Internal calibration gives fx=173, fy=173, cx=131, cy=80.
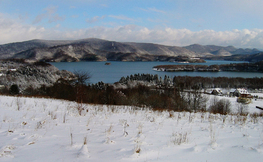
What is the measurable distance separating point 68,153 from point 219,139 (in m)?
3.20

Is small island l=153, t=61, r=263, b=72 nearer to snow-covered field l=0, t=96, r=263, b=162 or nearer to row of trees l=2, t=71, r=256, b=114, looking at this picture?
row of trees l=2, t=71, r=256, b=114

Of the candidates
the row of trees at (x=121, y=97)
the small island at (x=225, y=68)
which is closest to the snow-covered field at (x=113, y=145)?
the row of trees at (x=121, y=97)

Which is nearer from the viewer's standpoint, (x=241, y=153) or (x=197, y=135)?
(x=241, y=153)

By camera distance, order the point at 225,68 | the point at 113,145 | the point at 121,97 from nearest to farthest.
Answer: the point at 113,145 < the point at 121,97 < the point at 225,68

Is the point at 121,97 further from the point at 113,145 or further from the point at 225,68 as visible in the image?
the point at 225,68

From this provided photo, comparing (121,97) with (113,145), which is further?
(121,97)

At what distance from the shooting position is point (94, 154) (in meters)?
2.82

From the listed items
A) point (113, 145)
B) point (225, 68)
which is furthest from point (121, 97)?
point (225, 68)

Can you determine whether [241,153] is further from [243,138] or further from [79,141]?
[79,141]

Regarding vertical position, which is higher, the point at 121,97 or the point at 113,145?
the point at 113,145

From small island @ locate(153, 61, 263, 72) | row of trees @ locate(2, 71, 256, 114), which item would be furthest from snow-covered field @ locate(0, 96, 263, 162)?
small island @ locate(153, 61, 263, 72)

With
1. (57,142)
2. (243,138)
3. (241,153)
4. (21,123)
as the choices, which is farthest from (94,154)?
(243,138)

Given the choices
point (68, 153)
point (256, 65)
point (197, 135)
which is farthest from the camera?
point (256, 65)

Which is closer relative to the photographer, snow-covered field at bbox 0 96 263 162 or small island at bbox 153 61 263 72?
snow-covered field at bbox 0 96 263 162
